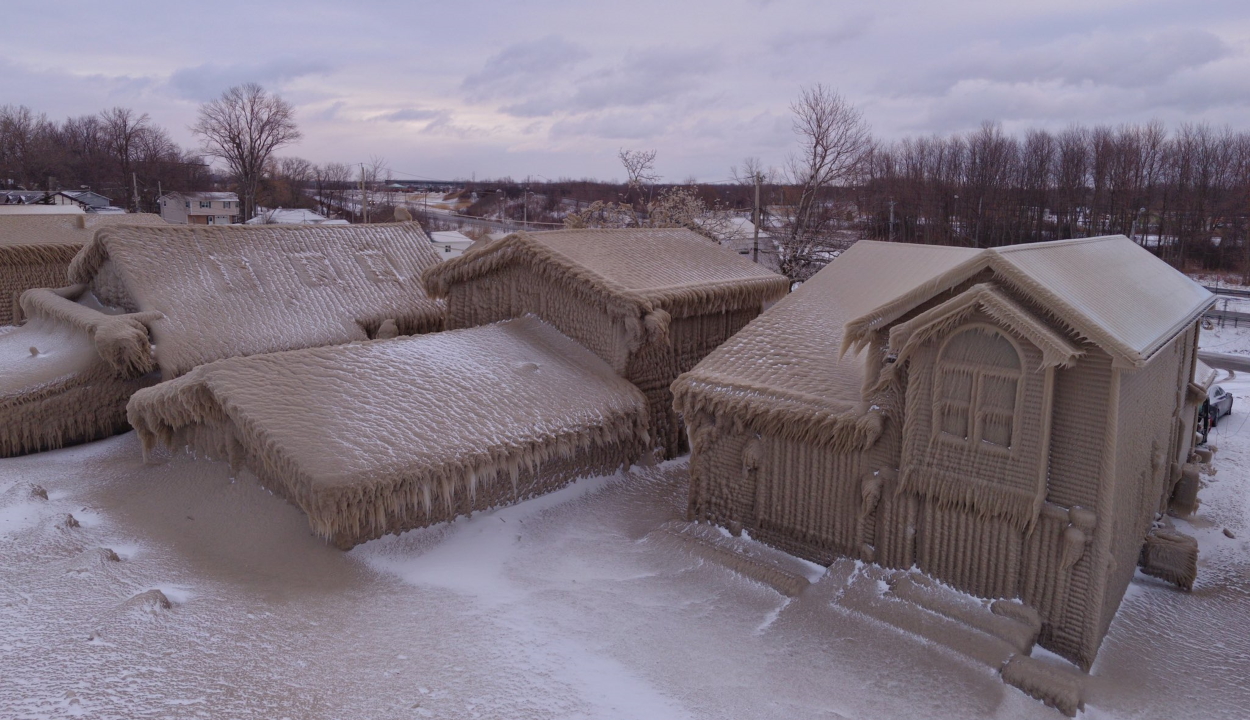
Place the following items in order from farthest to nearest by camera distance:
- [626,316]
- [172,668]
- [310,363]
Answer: [626,316], [310,363], [172,668]

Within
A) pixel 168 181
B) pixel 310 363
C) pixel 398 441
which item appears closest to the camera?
pixel 398 441

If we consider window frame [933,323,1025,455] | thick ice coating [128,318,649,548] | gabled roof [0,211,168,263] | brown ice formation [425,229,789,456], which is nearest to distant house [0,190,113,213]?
gabled roof [0,211,168,263]

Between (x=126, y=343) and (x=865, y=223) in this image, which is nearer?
(x=126, y=343)

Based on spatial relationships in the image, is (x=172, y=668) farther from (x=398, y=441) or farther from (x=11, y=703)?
(x=398, y=441)

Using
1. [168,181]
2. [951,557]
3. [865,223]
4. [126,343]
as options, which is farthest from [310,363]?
[168,181]

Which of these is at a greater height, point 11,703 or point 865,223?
point 865,223

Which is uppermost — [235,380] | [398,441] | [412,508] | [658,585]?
[235,380]

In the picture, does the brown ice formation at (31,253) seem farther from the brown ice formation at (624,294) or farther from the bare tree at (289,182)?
the bare tree at (289,182)

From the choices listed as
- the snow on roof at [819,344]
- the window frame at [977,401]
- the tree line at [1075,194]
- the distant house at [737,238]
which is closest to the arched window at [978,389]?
the window frame at [977,401]
